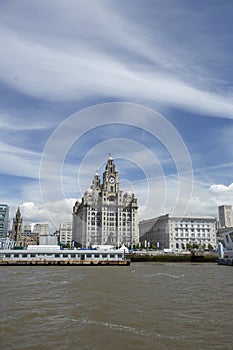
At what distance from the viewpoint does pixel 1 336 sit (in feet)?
55.4

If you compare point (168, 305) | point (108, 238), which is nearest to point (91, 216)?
point (108, 238)

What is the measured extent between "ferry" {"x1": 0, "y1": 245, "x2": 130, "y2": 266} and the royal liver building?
71.7 metres

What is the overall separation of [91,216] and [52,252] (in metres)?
78.6

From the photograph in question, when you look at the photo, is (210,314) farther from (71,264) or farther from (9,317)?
(71,264)

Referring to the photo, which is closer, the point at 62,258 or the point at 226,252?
the point at 62,258

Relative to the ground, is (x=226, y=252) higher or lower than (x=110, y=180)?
lower

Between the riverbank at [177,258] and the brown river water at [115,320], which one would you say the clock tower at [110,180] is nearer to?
the riverbank at [177,258]

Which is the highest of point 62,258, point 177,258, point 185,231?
Answer: point 185,231

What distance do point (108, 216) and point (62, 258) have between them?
82.4m

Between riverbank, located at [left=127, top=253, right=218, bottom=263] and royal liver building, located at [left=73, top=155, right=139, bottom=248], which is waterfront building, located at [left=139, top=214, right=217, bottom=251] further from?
riverbank, located at [left=127, top=253, right=218, bottom=263]

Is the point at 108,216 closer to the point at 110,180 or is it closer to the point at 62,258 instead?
the point at 110,180

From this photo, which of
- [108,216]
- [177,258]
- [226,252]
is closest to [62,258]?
[177,258]

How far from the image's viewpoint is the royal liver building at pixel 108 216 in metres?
167

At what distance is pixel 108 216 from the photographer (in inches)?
6767
